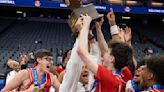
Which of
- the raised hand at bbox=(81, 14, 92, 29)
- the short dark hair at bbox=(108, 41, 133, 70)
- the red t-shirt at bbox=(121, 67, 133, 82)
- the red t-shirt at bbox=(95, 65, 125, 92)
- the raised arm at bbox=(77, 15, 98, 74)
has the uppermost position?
the raised hand at bbox=(81, 14, 92, 29)

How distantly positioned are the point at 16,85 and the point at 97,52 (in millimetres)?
926

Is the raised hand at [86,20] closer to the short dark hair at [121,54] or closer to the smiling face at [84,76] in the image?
the short dark hair at [121,54]

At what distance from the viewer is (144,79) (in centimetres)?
228

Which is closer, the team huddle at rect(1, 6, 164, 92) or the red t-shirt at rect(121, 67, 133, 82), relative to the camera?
the team huddle at rect(1, 6, 164, 92)

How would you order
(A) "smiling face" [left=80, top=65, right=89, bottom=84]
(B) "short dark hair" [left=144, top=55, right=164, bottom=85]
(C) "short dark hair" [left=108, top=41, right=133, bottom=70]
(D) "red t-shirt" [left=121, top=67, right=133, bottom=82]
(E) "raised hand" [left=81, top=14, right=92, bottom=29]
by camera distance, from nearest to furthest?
(B) "short dark hair" [left=144, top=55, right=164, bottom=85]
(E) "raised hand" [left=81, top=14, right=92, bottom=29]
(C) "short dark hair" [left=108, top=41, right=133, bottom=70]
(A) "smiling face" [left=80, top=65, right=89, bottom=84]
(D) "red t-shirt" [left=121, top=67, right=133, bottom=82]

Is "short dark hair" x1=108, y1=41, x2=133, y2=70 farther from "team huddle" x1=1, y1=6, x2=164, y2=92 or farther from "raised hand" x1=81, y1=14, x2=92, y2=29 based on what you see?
"raised hand" x1=81, y1=14, x2=92, y2=29

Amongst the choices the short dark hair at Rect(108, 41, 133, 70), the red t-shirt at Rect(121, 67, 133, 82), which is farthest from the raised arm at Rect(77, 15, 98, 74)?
the red t-shirt at Rect(121, 67, 133, 82)

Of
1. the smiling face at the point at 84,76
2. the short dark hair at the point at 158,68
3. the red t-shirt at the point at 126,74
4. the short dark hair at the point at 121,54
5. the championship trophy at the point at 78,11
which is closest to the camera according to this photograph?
the short dark hair at the point at 158,68

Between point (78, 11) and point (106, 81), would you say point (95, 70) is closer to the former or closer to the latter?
point (106, 81)

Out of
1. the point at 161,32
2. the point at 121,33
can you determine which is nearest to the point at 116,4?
the point at 161,32

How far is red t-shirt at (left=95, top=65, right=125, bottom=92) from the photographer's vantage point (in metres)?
2.33

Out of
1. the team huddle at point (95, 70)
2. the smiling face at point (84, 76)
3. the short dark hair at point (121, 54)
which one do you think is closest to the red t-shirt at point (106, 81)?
the team huddle at point (95, 70)

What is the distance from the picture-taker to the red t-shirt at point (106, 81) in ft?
7.64

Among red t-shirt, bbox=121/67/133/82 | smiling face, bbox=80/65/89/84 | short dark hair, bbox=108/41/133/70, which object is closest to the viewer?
short dark hair, bbox=108/41/133/70
